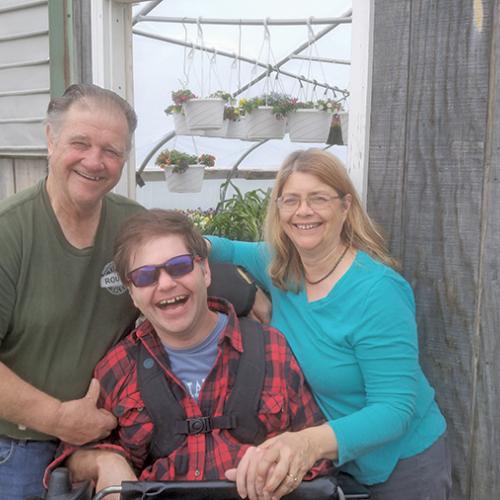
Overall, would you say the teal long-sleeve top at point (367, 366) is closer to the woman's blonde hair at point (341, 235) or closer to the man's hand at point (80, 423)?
the woman's blonde hair at point (341, 235)

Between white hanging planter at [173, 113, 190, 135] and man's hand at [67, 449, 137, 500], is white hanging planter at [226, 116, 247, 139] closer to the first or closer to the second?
white hanging planter at [173, 113, 190, 135]

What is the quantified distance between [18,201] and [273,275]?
0.79 meters

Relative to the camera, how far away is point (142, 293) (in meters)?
1.73

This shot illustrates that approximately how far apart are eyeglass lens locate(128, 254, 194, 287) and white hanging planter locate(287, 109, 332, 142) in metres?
2.10

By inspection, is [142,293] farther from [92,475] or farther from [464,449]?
[464,449]

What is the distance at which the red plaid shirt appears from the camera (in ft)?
5.64

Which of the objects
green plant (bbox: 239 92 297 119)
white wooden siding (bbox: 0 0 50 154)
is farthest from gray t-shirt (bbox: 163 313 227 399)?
Result: green plant (bbox: 239 92 297 119)

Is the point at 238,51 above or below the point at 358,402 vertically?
above

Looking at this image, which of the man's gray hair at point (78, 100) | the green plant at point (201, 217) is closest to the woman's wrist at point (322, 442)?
the man's gray hair at point (78, 100)

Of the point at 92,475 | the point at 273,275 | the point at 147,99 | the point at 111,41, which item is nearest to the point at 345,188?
the point at 273,275

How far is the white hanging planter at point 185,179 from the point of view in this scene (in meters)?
4.05

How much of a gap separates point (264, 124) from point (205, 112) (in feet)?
1.24

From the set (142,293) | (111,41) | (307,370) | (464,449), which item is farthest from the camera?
(111,41)

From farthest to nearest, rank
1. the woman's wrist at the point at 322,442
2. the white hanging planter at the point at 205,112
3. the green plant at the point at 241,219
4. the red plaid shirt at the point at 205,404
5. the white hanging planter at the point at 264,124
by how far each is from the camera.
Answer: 1. the white hanging planter at the point at 264,124
2. the white hanging planter at the point at 205,112
3. the green plant at the point at 241,219
4. the red plaid shirt at the point at 205,404
5. the woman's wrist at the point at 322,442
